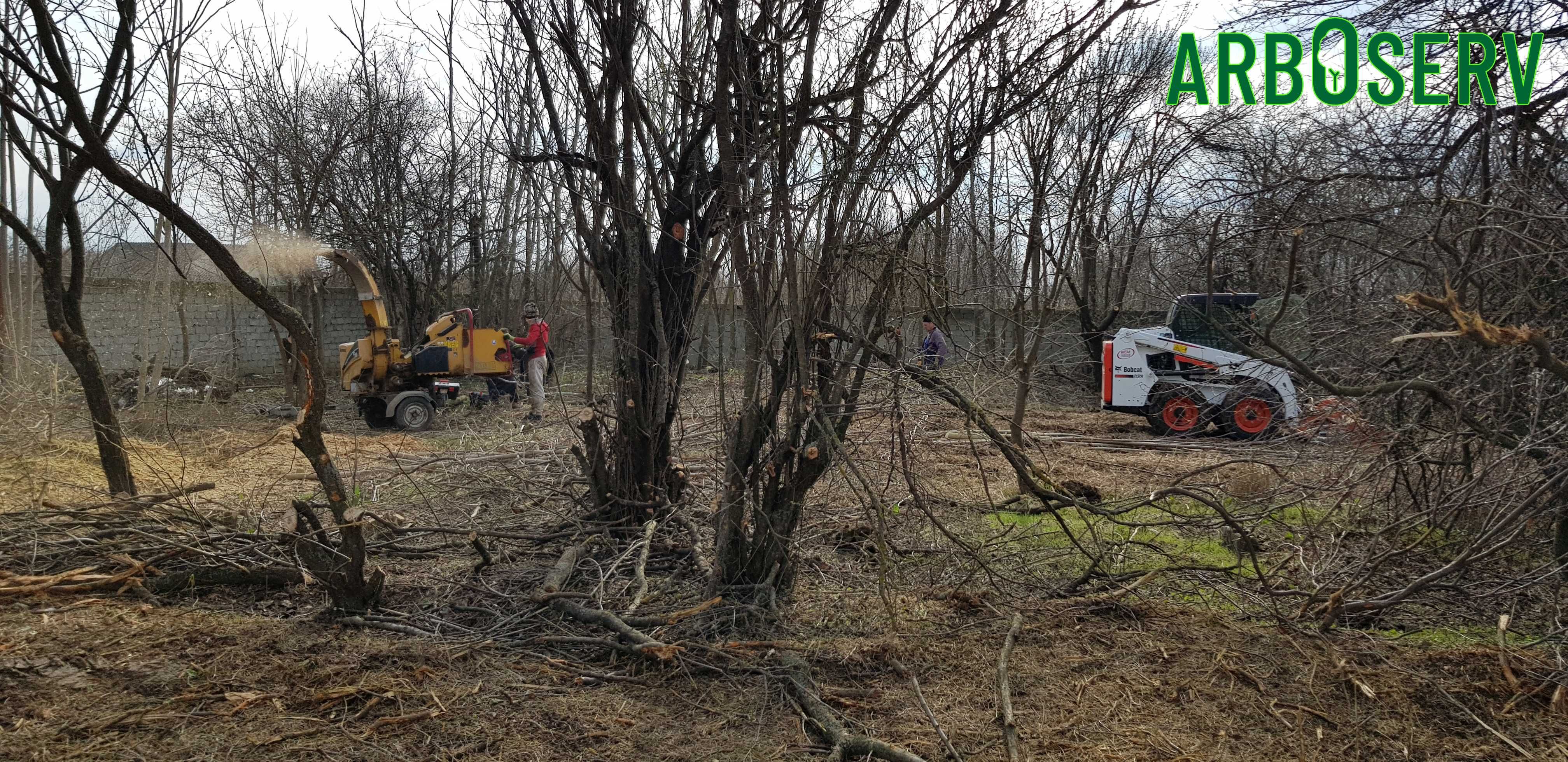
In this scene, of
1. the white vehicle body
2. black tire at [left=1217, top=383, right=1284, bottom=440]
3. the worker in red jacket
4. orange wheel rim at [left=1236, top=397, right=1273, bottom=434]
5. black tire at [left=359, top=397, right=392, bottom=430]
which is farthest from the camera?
black tire at [left=359, top=397, right=392, bottom=430]

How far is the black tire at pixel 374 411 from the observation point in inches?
495

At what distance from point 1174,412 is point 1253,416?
98cm

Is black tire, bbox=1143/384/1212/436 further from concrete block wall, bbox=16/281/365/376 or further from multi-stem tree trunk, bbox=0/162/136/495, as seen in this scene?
concrete block wall, bbox=16/281/365/376

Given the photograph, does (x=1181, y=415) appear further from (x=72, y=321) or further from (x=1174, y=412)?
(x=72, y=321)

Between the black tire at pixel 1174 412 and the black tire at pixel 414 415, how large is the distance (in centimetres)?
886

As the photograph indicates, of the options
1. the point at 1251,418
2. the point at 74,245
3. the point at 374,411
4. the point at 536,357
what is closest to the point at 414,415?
the point at 374,411

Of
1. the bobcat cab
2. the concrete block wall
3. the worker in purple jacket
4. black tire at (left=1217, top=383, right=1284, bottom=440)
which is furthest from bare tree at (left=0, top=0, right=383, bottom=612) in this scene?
the concrete block wall

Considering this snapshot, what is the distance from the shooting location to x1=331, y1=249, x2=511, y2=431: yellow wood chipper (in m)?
12.2

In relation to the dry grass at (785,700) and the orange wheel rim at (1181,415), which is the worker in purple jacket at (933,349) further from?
the orange wheel rim at (1181,415)

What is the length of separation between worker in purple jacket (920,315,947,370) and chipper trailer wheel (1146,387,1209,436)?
25.7ft

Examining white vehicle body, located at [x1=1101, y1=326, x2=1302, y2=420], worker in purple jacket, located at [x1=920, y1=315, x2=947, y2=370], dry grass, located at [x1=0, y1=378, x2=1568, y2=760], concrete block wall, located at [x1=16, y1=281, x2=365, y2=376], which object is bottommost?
dry grass, located at [x1=0, y1=378, x2=1568, y2=760]

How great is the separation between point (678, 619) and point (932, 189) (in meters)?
2.08

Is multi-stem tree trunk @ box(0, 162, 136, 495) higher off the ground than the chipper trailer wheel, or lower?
higher

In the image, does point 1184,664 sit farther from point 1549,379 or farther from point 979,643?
point 1549,379
